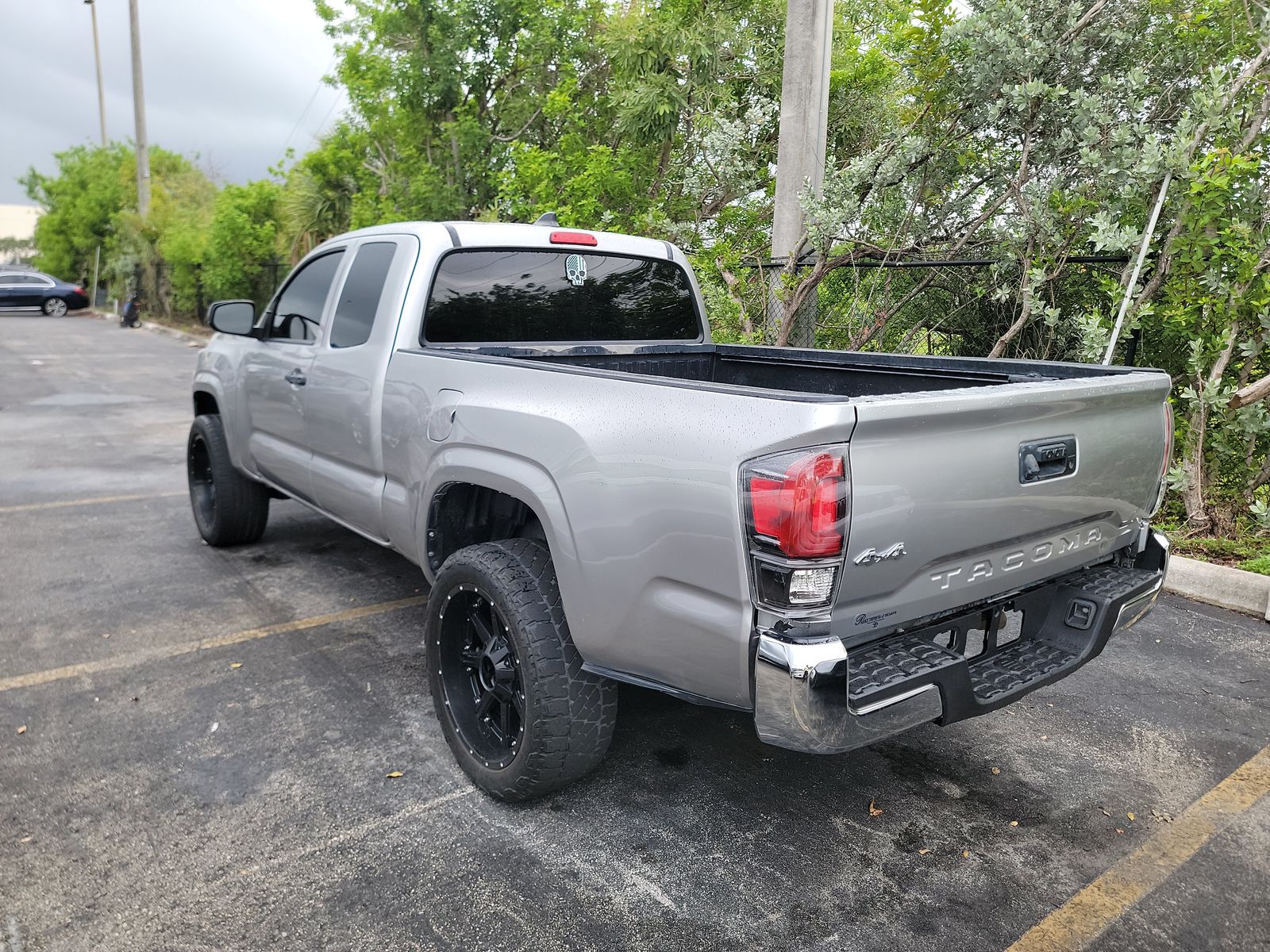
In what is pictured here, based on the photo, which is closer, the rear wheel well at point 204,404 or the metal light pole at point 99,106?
the rear wheel well at point 204,404

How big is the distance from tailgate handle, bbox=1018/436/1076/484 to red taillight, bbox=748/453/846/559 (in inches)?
27.0

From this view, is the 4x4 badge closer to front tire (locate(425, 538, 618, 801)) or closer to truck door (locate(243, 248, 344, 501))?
front tire (locate(425, 538, 618, 801))

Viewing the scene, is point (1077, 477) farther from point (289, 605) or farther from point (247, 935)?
point (289, 605)

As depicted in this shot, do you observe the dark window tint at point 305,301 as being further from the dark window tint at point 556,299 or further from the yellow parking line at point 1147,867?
the yellow parking line at point 1147,867

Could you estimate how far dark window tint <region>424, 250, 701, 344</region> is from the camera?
382 cm

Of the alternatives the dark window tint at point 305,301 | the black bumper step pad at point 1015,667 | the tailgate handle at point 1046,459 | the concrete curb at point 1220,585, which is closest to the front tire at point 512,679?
the black bumper step pad at point 1015,667

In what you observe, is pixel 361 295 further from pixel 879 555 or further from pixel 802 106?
pixel 802 106

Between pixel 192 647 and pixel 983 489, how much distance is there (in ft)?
11.6

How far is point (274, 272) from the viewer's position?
21.9 meters

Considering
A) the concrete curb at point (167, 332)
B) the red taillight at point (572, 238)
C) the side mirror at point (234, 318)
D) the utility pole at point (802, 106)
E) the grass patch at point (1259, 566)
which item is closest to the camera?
the red taillight at point (572, 238)

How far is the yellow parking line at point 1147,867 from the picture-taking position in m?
2.42

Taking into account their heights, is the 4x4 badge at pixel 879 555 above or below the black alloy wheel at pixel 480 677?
above

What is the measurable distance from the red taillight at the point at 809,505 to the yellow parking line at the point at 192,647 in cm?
308

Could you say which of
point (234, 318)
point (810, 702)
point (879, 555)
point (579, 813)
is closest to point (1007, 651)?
point (879, 555)
